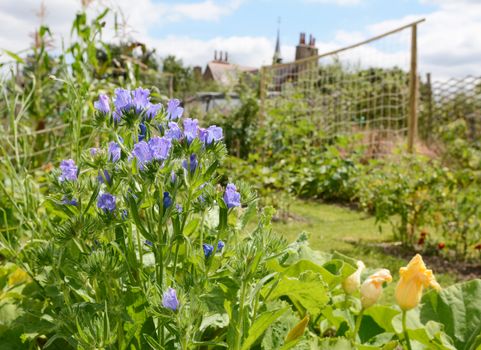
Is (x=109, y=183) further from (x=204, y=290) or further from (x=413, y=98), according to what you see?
(x=413, y=98)

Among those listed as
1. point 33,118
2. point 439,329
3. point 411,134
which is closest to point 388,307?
point 439,329

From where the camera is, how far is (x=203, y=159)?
982mm

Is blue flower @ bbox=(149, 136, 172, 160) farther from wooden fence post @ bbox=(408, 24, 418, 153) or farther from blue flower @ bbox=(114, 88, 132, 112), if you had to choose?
wooden fence post @ bbox=(408, 24, 418, 153)

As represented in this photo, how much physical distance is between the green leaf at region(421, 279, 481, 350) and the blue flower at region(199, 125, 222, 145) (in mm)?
712

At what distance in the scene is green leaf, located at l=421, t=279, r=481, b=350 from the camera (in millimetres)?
1323

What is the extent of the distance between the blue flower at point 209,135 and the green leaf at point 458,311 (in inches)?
28.0

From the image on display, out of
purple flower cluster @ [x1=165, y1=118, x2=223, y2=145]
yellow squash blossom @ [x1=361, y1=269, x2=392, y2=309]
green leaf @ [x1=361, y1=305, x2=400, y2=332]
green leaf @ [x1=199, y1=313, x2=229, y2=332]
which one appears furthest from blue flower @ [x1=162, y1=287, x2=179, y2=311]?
green leaf @ [x1=361, y1=305, x2=400, y2=332]

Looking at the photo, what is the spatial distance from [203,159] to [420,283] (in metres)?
0.50

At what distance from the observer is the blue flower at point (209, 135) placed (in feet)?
3.19

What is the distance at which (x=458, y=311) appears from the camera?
1360 mm

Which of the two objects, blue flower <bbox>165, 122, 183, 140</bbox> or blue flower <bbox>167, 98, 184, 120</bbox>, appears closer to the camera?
blue flower <bbox>165, 122, 183, 140</bbox>

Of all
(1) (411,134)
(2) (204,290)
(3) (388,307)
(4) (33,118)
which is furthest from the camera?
(1) (411,134)

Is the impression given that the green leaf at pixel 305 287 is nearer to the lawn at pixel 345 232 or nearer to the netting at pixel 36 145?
the netting at pixel 36 145

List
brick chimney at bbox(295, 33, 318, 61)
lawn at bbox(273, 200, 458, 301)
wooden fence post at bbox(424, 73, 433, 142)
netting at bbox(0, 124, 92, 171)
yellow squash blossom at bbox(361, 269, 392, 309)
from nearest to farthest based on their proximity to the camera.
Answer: yellow squash blossom at bbox(361, 269, 392, 309) < netting at bbox(0, 124, 92, 171) < lawn at bbox(273, 200, 458, 301) < wooden fence post at bbox(424, 73, 433, 142) < brick chimney at bbox(295, 33, 318, 61)
